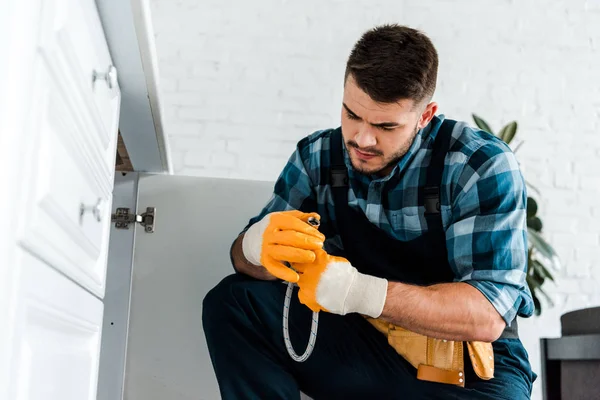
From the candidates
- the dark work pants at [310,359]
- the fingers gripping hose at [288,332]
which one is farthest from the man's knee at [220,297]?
the fingers gripping hose at [288,332]

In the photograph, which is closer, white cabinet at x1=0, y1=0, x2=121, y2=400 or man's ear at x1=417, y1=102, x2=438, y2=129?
white cabinet at x1=0, y1=0, x2=121, y2=400

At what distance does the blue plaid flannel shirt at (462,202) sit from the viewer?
1273 millimetres

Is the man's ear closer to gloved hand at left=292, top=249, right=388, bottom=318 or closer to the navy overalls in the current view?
the navy overalls

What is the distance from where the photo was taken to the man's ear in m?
1.42

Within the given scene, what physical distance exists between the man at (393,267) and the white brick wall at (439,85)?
107 centimetres

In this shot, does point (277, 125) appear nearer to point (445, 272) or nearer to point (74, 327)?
point (445, 272)

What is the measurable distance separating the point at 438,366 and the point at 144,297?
68 centimetres

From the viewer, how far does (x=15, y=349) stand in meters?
0.58

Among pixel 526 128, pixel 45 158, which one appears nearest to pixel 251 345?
pixel 45 158

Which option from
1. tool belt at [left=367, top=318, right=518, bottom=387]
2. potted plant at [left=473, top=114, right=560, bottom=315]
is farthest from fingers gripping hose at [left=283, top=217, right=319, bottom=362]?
potted plant at [left=473, top=114, right=560, bottom=315]

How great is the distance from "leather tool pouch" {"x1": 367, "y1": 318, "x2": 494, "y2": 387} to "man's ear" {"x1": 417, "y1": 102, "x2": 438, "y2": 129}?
0.43m

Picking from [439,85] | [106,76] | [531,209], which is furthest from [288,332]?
[439,85]

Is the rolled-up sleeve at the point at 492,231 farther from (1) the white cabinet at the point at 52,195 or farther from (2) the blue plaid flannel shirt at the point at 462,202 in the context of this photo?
(1) the white cabinet at the point at 52,195

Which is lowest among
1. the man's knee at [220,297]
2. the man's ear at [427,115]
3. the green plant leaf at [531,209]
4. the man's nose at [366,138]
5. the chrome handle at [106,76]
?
the man's knee at [220,297]
